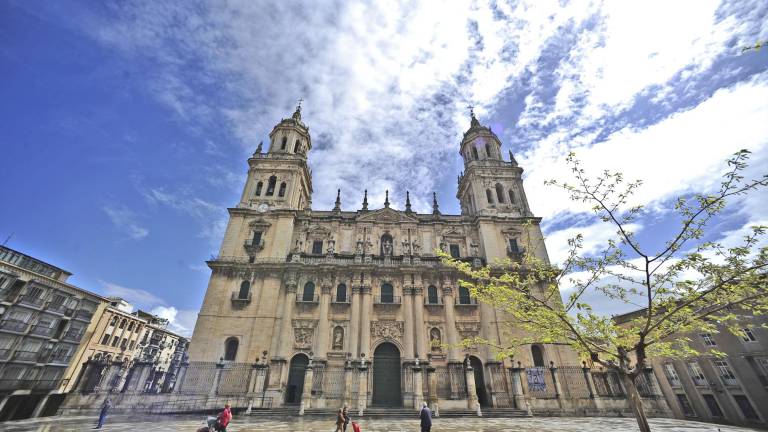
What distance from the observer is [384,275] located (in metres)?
22.2

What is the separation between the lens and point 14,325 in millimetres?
20938

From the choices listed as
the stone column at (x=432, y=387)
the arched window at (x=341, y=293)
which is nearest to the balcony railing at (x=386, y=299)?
the arched window at (x=341, y=293)

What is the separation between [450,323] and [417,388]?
480 cm

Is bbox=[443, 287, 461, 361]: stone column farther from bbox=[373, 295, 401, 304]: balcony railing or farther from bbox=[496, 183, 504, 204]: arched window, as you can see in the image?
bbox=[496, 183, 504, 204]: arched window

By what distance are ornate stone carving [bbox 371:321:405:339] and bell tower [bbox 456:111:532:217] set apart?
36.3 feet

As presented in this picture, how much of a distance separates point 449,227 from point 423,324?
8.35 m

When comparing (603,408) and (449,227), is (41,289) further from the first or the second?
(603,408)

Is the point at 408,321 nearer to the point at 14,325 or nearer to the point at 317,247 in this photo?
the point at 317,247

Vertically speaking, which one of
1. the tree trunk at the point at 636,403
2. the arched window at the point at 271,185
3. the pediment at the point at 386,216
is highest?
the arched window at the point at 271,185

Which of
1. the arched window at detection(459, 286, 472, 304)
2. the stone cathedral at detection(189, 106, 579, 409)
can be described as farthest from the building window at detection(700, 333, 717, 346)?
the arched window at detection(459, 286, 472, 304)

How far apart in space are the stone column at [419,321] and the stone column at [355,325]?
3716mm

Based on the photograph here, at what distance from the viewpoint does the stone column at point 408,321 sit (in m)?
19.6

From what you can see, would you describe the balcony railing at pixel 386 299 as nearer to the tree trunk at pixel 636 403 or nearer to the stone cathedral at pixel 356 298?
the stone cathedral at pixel 356 298

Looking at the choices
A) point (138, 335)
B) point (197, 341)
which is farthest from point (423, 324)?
point (138, 335)
